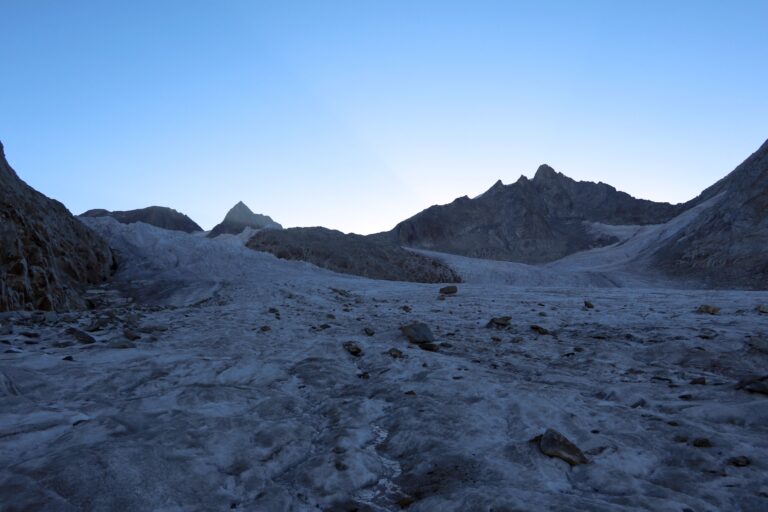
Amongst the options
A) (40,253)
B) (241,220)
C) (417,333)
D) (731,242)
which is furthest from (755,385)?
(241,220)

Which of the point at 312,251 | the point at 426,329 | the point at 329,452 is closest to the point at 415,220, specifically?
the point at 312,251

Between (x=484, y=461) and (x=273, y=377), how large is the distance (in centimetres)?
429

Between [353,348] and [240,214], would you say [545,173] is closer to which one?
[240,214]

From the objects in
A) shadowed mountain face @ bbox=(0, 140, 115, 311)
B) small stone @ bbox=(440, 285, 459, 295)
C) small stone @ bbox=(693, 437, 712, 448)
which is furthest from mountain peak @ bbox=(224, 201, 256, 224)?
small stone @ bbox=(693, 437, 712, 448)

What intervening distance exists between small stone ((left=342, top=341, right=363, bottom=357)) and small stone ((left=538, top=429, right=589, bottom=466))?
510 cm

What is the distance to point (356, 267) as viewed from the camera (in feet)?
138

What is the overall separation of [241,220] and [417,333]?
97.7 meters

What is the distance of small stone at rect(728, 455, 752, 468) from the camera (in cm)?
484

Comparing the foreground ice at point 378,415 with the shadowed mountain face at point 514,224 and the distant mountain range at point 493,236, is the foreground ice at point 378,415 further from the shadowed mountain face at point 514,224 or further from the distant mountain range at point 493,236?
the shadowed mountain face at point 514,224

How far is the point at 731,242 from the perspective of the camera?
41.4 m

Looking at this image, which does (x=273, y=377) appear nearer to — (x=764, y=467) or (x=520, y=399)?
(x=520, y=399)

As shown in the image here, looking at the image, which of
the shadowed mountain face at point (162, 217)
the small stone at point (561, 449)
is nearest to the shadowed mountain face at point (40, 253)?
the small stone at point (561, 449)

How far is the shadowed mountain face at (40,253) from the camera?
15508mm

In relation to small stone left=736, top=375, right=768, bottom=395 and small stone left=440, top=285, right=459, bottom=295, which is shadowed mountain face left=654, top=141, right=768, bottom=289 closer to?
small stone left=440, top=285, right=459, bottom=295
